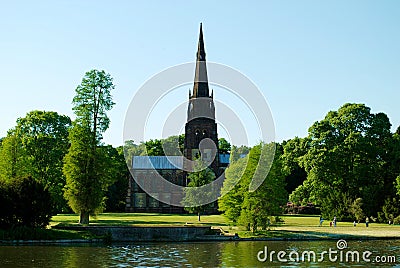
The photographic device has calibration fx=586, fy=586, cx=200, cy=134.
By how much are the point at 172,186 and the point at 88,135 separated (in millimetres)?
44706

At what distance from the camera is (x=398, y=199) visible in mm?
57000

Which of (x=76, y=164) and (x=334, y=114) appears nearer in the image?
(x=76, y=164)

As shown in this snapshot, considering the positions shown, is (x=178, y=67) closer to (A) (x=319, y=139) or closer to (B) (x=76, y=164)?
(B) (x=76, y=164)

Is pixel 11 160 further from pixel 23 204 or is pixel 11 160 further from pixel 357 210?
pixel 357 210

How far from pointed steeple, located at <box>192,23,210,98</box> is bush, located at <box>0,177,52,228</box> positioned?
46.9 m

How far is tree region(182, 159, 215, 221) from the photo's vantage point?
59.3 metres

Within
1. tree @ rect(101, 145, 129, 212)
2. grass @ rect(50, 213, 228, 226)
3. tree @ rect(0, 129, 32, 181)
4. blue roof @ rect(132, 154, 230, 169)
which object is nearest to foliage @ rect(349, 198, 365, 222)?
grass @ rect(50, 213, 228, 226)

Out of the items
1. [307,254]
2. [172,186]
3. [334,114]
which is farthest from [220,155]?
[307,254]

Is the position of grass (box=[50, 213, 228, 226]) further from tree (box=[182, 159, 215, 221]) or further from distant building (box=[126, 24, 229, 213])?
distant building (box=[126, 24, 229, 213])

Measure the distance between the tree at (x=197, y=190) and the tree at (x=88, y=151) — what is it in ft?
47.1

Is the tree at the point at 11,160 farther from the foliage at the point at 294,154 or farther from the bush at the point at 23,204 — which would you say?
the foliage at the point at 294,154

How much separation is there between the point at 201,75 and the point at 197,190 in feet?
91.8

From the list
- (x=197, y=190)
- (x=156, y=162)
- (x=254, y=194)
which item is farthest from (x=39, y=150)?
(x=156, y=162)

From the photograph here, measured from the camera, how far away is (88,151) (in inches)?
1807
